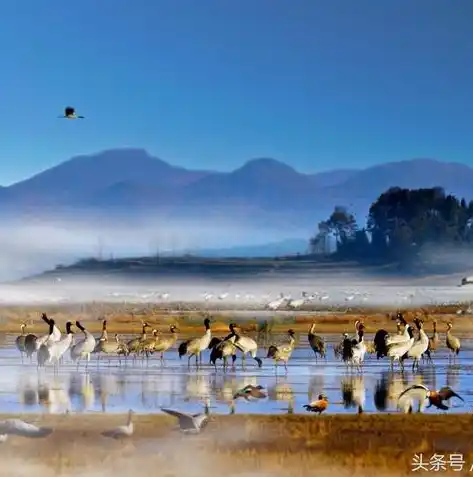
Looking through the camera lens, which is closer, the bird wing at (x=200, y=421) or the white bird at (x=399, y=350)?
the bird wing at (x=200, y=421)

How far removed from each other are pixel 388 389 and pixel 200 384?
57.8 inches

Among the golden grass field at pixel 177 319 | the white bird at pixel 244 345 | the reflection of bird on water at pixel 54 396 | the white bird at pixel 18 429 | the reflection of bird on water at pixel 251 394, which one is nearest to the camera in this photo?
the white bird at pixel 18 429

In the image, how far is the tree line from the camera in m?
12.8

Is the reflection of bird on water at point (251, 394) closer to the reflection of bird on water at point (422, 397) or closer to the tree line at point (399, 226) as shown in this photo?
the reflection of bird on water at point (422, 397)

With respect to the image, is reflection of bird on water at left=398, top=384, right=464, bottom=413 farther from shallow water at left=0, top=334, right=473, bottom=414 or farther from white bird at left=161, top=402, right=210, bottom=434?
white bird at left=161, top=402, right=210, bottom=434

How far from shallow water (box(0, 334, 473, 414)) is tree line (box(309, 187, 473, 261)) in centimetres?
116

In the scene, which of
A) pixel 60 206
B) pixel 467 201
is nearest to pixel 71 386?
pixel 60 206

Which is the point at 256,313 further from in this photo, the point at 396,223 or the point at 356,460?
the point at 356,460

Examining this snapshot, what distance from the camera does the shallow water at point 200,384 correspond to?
27.2 feet

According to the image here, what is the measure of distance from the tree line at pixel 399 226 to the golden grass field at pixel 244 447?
518 cm

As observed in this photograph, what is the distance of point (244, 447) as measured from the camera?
700 centimetres

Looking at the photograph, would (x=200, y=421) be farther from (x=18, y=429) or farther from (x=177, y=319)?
(x=177, y=319)

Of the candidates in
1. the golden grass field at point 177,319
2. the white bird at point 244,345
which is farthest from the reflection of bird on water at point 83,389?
the golden grass field at point 177,319

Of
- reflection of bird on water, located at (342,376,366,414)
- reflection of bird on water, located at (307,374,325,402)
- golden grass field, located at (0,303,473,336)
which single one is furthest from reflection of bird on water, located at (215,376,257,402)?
golden grass field, located at (0,303,473,336)
